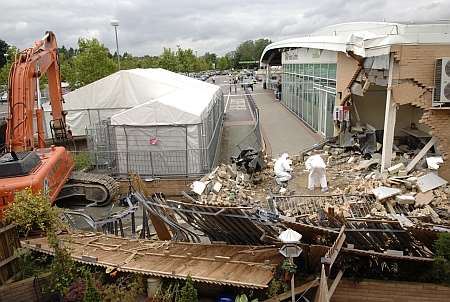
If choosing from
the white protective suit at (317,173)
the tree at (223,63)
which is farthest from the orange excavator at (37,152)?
the tree at (223,63)

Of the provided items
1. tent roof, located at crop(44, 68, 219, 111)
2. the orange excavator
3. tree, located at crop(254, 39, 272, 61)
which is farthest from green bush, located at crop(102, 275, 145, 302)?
tree, located at crop(254, 39, 272, 61)

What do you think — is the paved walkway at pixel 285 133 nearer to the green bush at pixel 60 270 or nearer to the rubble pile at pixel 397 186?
the rubble pile at pixel 397 186

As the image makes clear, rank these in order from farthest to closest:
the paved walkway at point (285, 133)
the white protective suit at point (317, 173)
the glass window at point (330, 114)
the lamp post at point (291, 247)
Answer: the glass window at point (330, 114), the paved walkway at point (285, 133), the white protective suit at point (317, 173), the lamp post at point (291, 247)

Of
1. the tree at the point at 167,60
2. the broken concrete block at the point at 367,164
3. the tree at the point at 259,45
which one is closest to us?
the broken concrete block at the point at 367,164

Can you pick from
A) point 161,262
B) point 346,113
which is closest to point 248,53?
point 346,113

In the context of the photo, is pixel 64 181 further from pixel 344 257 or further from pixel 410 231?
pixel 410 231

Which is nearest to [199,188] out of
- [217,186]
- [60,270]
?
[217,186]

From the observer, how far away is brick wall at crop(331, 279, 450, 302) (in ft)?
23.9

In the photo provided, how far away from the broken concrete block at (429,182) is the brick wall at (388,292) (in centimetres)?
312

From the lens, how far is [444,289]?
7254 millimetres

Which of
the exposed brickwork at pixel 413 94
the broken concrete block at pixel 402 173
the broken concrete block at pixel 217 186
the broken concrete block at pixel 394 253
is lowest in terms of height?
the broken concrete block at pixel 217 186

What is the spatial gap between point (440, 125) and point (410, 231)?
15.6 feet

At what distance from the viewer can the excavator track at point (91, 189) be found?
45.8 ft

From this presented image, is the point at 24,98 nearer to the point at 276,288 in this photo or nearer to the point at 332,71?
the point at 276,288
